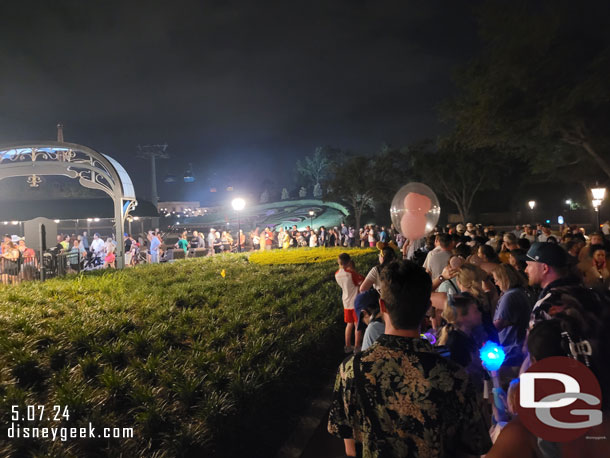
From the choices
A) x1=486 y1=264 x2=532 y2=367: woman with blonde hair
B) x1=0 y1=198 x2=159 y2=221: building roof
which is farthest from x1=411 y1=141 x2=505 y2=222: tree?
x1=486 y1=264 x2=532 y2=367: woman with blonde hair

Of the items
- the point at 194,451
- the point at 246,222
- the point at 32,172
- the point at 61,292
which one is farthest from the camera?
the point at 246,222

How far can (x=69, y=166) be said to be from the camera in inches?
614

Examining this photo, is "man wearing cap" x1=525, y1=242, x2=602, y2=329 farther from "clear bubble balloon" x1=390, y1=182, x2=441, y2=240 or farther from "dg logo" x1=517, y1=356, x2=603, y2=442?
"clear bubble balloon" x1=390, y1=182, x2=441, y2=240

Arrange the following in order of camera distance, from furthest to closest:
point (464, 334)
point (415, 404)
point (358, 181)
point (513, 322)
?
point (358, 181), point (513, 322), point (464, 334), point (415, 404)

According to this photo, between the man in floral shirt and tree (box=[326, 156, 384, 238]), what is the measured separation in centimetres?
4330

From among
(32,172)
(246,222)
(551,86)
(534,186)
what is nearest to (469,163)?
(534,186)

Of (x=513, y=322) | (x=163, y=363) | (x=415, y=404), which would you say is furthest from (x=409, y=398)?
(x=163, y=363)

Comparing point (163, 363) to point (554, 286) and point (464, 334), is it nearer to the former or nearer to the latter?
point (464, 334)

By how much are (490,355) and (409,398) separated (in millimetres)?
1695

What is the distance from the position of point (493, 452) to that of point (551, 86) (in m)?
18.8

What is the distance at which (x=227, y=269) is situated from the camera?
15938mm

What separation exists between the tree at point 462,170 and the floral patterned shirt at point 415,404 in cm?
3840

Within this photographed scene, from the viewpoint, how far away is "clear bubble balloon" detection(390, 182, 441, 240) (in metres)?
10.3

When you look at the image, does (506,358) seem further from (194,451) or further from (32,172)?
(32,172)
